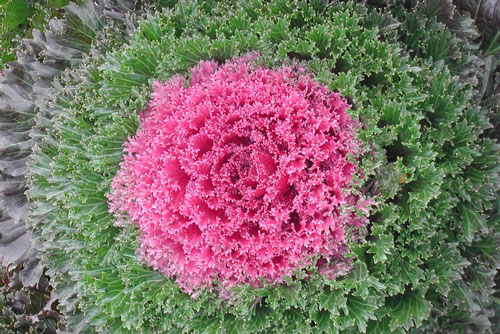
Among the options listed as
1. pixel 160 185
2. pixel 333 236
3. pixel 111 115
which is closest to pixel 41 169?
pixel 111 115

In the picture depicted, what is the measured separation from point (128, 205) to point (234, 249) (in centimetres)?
56

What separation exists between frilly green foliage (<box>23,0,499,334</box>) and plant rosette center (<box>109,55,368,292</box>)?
10 cm

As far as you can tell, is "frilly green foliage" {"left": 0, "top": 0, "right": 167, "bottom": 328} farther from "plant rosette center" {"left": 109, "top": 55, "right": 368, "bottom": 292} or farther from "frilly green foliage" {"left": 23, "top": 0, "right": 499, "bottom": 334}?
"plant rosette center" {"left": 109, "top": 55, "right": 368, "bottom": 292}

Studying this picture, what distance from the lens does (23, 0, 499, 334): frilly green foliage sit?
232 cm

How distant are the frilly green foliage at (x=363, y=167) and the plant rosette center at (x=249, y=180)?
10 centimetres

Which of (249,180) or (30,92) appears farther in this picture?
(30,92)

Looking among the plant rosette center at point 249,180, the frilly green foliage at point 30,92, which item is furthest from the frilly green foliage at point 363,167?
the frilly green foliage at point 30,92

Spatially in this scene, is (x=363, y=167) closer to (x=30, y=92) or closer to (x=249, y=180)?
(x=249, y=180)

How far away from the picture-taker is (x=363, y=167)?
2.29 m

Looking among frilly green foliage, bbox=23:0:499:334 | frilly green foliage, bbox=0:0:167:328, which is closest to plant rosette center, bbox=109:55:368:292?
frilly green foliage, bbox=23:0:499:334

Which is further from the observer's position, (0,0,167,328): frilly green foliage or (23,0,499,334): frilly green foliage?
(0,0,167,328): frilly green foliage

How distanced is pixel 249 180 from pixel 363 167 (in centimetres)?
47

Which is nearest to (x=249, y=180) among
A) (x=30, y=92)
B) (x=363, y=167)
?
(x=363, y=167)

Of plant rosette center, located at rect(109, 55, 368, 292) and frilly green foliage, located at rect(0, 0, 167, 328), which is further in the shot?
frilly green foliage, located at rect(0, 0, 167, 328)
